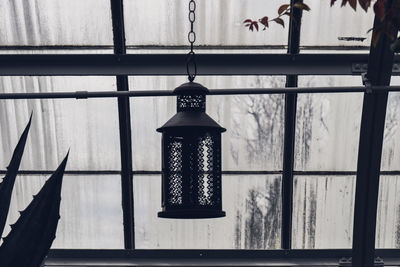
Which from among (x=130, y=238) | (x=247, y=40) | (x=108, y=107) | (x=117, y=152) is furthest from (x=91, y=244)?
(x=247, y=40)

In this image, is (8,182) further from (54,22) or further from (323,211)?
(323,211)

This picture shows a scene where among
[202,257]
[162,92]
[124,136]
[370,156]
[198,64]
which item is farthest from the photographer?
[202,257]

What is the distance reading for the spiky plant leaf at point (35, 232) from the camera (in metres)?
2.78

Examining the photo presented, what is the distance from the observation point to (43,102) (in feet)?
16.9

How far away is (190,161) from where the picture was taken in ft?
8.09

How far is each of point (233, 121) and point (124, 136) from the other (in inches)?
43.8

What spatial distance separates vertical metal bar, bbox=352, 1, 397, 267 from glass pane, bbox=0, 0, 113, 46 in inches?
97.6

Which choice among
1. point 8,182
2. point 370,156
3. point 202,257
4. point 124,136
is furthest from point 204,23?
point 8,182

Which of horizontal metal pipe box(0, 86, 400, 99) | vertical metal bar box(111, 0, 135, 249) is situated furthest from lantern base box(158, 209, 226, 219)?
vertical metal bar box(111, 0, 135, 249)

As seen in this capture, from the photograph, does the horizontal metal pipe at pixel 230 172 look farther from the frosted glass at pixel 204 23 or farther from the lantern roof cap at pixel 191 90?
the lantern roof cap at pixel 191 90

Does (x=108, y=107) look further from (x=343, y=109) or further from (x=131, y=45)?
(x=343, y=109)

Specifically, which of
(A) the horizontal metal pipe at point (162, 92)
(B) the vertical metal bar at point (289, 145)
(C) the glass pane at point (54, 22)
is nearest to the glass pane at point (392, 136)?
(B) the vertical metal bar at point (289, 145)

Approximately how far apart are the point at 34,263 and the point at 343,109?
3485mm

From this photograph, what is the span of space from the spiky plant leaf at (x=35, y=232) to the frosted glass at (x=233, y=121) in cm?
242
